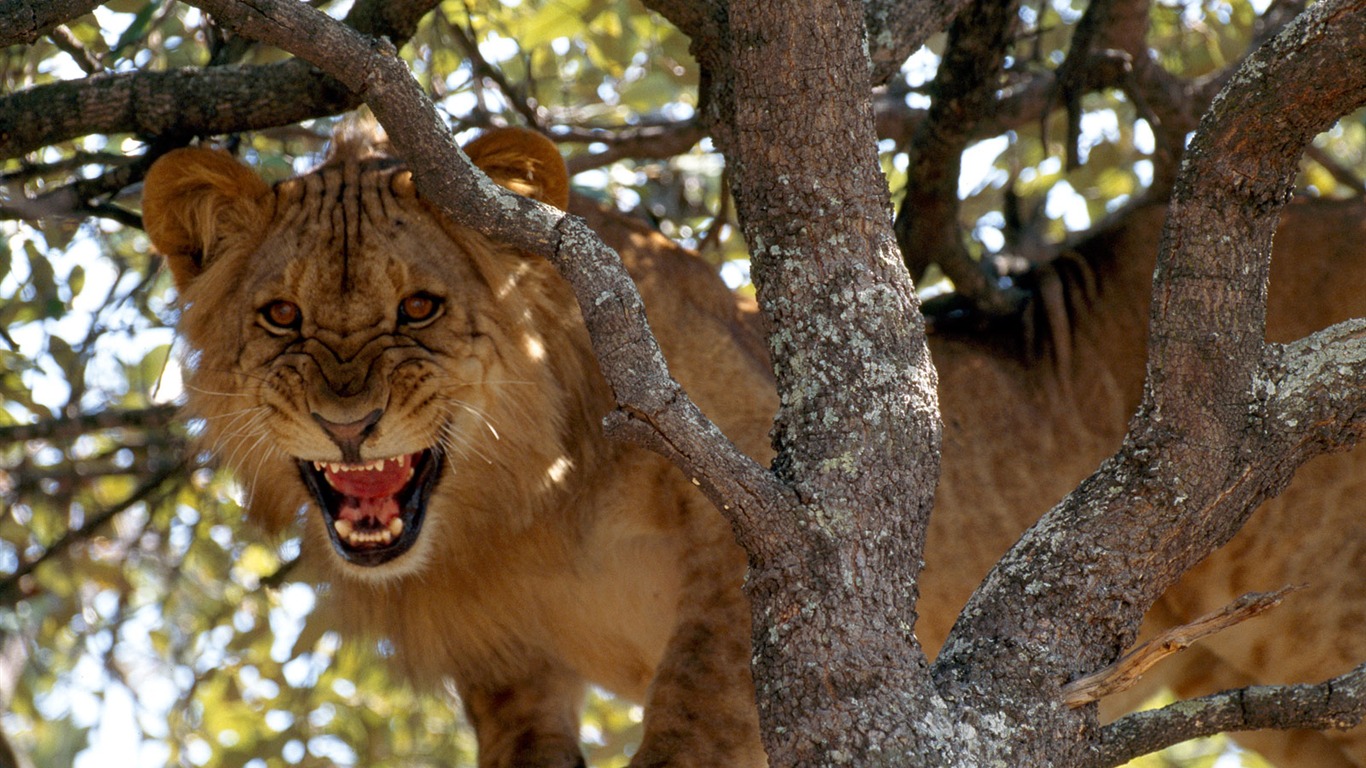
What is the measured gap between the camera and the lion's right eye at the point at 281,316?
11.6 feet

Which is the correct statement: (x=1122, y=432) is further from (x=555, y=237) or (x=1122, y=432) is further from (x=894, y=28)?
(x=555, y=237)

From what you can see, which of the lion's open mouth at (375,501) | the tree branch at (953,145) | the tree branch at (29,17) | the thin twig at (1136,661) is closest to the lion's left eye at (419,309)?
the lion's open mouth at (375,501)

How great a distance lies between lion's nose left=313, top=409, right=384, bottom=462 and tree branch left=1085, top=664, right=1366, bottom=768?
1.76 meters

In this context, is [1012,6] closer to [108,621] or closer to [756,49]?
[756,49]

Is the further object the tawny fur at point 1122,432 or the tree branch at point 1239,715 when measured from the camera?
the tawny fur at point 1122,432

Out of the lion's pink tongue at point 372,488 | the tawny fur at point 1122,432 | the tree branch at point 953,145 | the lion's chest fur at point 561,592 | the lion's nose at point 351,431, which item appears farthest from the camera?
the tawny fur at point 1122,432

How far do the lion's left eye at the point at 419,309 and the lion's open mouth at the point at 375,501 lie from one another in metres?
0.35

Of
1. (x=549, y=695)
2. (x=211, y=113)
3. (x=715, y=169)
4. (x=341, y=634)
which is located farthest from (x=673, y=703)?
(x=715, y=169)

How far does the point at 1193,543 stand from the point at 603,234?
6.55 ft

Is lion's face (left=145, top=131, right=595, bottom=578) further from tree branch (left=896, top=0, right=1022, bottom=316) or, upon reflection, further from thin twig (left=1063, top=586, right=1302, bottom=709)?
thin twig (left=1063, top=586, right=1302, bottom=709)

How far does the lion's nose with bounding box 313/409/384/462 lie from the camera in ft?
10.9

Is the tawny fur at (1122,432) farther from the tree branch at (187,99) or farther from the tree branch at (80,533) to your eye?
the tree branch at (80,533)

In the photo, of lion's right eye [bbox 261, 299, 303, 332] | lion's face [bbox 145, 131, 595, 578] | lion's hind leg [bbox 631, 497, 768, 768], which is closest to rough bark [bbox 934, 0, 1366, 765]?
lion's hind leg [bbox 631, 497, 768, 768]

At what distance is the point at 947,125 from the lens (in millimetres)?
4258
